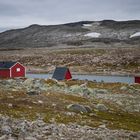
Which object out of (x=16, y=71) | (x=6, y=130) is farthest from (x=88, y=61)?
(x=6, y=130)

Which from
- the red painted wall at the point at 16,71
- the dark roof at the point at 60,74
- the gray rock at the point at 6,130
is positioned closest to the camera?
the gray rock at the point at 6,130

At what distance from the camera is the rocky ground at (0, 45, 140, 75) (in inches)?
5743

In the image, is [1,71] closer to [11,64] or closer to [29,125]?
[11,64]

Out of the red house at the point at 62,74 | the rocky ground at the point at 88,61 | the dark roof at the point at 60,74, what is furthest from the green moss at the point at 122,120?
the rocky ground at the point at 88,61

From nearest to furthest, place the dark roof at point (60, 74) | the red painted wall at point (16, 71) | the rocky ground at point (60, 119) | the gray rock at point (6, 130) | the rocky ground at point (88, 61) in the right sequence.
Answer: the gray rock at point (6, 130)
the rocky ground at point (60, 119)
the dark roof at point (60, 74)
the red painted wall at point (16, 71)
the rocky ground at point (88, 61)

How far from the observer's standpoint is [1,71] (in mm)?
86250

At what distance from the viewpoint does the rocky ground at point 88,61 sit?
479ft

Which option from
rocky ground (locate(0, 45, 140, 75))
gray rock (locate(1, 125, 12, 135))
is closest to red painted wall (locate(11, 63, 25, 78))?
rocky ground (locate(0, 45, 140, 75))

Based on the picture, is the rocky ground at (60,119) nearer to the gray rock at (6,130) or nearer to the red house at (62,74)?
the gray rock at (6,130)

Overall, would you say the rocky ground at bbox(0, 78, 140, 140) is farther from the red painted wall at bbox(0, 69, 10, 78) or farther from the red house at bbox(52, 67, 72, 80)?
the red painted wall at bbox(0, 69, 10, 78)

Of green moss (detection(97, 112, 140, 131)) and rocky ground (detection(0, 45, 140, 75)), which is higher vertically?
green moss (detection(97, 112, 140, 131))

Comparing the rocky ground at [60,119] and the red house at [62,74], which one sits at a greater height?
the rocky ground at [60,119]

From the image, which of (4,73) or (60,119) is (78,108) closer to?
(60,119)

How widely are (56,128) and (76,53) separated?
163246 mm
